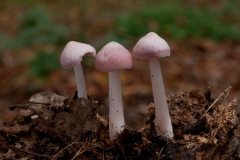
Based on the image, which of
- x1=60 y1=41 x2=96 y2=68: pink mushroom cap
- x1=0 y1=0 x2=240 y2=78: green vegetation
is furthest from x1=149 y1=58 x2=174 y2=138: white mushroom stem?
x1=0 y1=0 x2=240 y2=78: green vegetation

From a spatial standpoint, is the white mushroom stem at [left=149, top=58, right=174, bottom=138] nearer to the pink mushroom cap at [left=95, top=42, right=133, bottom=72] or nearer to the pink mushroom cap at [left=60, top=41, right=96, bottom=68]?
the pink mushroom cap at [left=95, top=42, right=133, bottom=72]

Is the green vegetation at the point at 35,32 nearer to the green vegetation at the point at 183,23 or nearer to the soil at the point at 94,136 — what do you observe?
the green vegetation at the point at 183,23

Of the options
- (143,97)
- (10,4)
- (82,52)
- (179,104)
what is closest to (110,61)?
(82,52)

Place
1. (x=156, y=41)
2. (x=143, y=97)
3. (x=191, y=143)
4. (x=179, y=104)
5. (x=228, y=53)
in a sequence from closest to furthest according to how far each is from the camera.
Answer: (x=156, y=41) → (x=191, y=143) → (x=179, y=104) → (x=143, y=97) → (x=228, y=53)

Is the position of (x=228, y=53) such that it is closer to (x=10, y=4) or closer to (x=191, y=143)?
(x=191, y=143)

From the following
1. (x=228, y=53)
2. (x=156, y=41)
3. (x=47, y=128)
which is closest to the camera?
(x=156, y=41)

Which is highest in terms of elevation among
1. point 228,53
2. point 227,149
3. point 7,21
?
point 7,21
